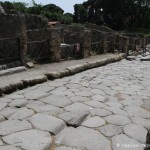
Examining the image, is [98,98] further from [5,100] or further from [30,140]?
[30,140]

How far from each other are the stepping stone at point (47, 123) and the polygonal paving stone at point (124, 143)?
0.93m

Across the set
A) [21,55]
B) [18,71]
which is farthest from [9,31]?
[18,71]

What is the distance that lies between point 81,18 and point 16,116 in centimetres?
4786

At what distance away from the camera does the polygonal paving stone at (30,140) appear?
12.5 ft

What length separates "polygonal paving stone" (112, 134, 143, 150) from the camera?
3.98m

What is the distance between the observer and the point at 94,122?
15.9 feet

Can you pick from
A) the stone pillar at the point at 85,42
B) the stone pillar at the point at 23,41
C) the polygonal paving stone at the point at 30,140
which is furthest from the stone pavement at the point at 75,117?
the stone pillar at the point at 85,42

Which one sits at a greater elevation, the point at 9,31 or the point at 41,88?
the point at 9,31

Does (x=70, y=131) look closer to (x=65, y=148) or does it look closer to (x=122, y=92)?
(x=65, y=148)

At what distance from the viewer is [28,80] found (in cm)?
712

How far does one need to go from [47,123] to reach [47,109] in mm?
726

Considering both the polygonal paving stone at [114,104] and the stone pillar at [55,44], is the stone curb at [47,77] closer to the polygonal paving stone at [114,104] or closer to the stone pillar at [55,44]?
the stone pillar at [55,44]

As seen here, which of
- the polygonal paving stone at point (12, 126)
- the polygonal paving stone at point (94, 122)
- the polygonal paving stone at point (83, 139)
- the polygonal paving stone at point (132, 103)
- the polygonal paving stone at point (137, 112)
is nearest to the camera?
the polygonal paving stone at point (83, 139)

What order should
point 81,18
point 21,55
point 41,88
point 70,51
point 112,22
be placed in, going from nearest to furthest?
point 41,88
point 21,55
point 70,51
point 112,22
point 81,18
